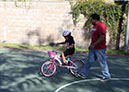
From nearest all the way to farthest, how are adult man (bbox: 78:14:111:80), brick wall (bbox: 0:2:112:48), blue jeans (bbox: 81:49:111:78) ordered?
1. adult man (bbox: 78:14:111:80)
2. blue jeans (bbox: 81:49:111:78)
3. brick wall (bbox: 0:2:112:48)

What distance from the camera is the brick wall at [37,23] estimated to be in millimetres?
15180

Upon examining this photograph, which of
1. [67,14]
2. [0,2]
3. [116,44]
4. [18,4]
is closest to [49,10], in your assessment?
[67,14]

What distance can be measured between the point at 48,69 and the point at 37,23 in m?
9.52

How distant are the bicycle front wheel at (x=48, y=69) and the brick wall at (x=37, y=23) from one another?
8.86 m

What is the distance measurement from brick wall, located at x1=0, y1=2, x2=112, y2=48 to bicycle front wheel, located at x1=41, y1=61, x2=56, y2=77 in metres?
8.86

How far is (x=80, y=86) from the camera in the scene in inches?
220

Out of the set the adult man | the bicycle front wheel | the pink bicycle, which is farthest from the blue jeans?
the bicycle front wheel

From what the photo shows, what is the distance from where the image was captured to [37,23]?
15.4 metres

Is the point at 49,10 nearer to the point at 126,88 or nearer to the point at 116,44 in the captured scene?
the point at 116,44

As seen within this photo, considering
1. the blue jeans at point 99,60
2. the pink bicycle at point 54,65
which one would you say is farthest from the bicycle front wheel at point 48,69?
the blue jeans at point 99,60

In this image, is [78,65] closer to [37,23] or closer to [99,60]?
[99,60]

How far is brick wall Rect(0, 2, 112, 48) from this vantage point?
15180 millimetres

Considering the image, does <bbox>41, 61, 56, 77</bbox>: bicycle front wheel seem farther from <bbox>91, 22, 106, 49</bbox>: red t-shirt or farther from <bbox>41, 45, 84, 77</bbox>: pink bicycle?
<bbox>91, 22, 106, 49</bbox>: red t-shirt

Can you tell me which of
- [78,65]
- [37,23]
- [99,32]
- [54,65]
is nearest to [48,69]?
[54,65]
